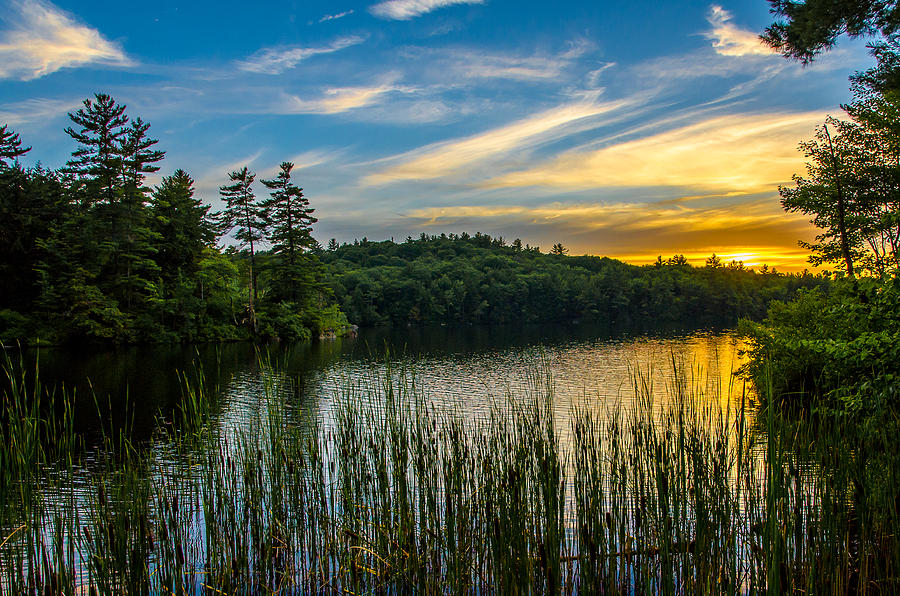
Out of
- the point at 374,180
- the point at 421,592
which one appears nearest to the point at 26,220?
the point at 374,180

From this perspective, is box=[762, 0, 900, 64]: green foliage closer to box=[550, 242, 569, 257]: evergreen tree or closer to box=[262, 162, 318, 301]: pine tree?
box=[262, 162, 318, 301]: pine tree

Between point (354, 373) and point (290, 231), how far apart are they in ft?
68.6

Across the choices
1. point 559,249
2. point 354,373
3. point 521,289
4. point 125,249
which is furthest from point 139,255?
point 559,249

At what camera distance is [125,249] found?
33875 millimetres

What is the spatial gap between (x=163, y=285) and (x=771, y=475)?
3976cm

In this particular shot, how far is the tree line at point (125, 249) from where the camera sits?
104ft

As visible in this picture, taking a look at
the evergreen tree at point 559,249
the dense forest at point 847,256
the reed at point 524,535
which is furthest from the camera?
the evergreen tree at point 559,249

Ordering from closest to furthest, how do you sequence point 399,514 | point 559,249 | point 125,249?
point 399,514 → point 125,249 → point 559,249

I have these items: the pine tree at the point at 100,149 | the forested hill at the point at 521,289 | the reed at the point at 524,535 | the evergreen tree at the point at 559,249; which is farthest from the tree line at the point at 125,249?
the evergreen tree at the point at 559,249

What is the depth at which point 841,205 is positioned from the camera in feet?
52.9

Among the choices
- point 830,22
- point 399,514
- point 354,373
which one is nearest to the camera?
point 399,514

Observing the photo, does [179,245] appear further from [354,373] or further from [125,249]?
[354,373]

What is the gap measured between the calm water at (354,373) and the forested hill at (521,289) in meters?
31.3

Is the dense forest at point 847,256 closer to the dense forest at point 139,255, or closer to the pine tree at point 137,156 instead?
the dense forest at point 139,255
